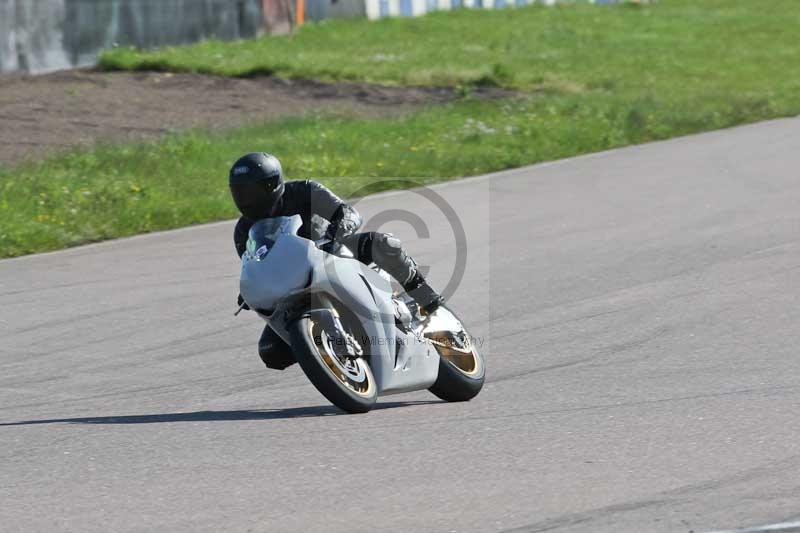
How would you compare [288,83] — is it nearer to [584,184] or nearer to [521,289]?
[584,184]

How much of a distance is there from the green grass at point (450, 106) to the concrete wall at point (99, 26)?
0.51 metres

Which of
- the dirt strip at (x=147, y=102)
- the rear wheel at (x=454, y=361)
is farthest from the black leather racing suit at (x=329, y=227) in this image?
the dirt strip at (x=147, y=102)

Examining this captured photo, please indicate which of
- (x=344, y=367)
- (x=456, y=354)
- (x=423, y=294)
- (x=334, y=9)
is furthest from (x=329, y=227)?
(x=334, y=9)

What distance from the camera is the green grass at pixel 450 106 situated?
48.0 feet

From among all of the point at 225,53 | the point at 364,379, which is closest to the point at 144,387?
the point at 364,379

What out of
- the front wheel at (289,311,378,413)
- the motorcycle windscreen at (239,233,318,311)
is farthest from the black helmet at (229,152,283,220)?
the front wheel at (289,311,378,413)

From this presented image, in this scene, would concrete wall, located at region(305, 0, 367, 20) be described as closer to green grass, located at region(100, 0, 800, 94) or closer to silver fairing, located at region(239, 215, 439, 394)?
green grass, located at region(100, 0, 800, 94)

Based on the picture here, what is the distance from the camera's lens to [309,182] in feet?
24.7

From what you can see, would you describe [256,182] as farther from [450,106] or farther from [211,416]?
[450,106]

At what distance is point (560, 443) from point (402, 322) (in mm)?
1222

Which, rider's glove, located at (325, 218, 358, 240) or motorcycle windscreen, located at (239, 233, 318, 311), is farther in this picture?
rider's glove, located at (325, 218, 358, 240)

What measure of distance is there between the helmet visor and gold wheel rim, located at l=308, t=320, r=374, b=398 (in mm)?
674

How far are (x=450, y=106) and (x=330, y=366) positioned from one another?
14.4 metres

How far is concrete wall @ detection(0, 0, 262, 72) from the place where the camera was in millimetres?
22688
